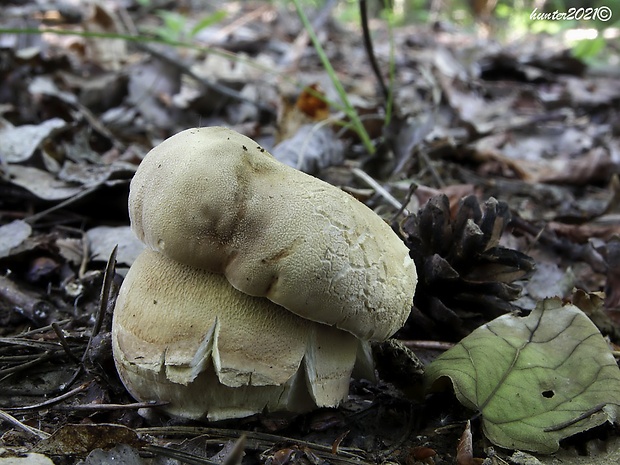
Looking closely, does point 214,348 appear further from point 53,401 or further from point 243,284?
point 53,401

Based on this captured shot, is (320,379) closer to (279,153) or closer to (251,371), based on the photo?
(251,371)

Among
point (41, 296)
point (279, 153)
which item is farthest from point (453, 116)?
point (41, 296)

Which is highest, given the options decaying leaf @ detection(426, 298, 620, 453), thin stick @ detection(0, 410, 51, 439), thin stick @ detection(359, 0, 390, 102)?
thin stick @ detection(359, 0, 390, 102)

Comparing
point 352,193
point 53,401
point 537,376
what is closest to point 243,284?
point 53,401

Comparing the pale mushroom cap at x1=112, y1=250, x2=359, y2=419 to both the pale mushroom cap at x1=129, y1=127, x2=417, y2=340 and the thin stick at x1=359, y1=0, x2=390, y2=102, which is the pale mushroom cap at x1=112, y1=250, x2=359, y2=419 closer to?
the pale mushroom cap at x1=129, y1=127, x2=417, y2=340

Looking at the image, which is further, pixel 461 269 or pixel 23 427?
pixel 461 269

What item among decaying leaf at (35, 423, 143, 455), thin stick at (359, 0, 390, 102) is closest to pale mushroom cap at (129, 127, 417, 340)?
decaying leaf at (35, 423, 143, 455)

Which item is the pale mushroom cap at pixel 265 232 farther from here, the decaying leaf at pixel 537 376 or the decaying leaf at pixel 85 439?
the decaying leaf at pixel 85 439
